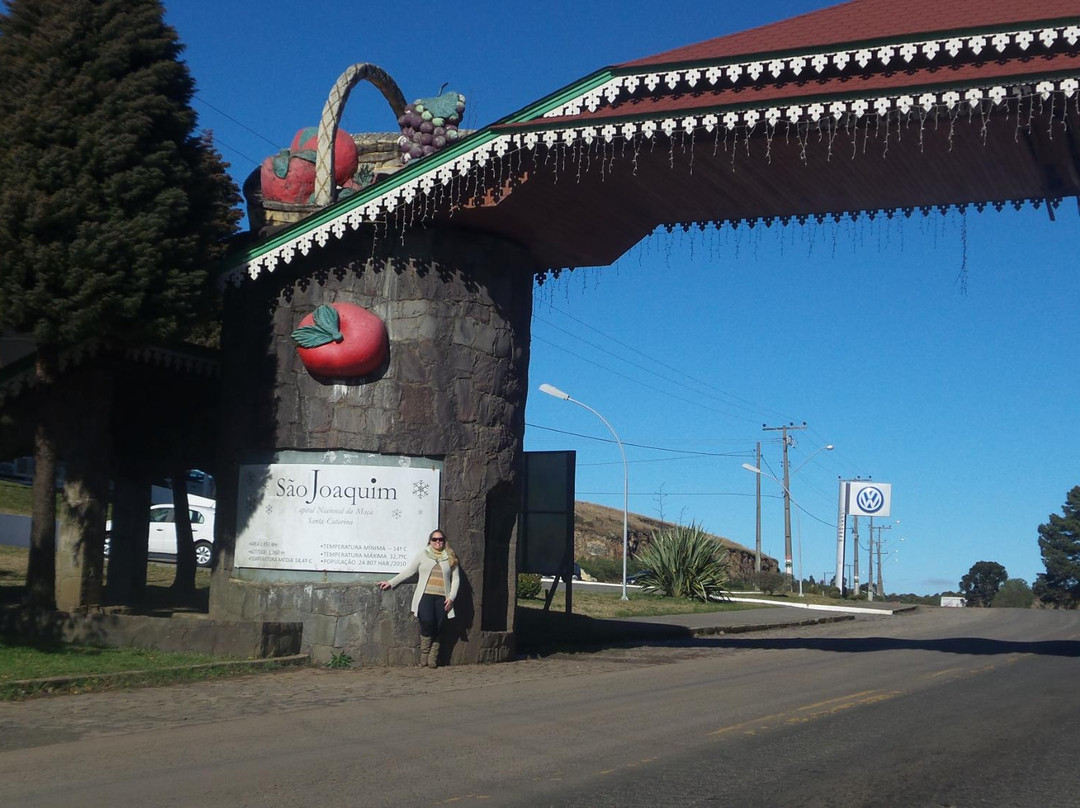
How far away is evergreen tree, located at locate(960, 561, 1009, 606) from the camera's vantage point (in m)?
142

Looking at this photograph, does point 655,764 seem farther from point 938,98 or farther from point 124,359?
point 124,359

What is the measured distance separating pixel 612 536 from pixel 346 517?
233 ft

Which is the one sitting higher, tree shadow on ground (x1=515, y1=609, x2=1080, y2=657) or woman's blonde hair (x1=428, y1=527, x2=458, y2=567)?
woman's blonde hair (x1=428, y1=527, x2=458, y2=567)

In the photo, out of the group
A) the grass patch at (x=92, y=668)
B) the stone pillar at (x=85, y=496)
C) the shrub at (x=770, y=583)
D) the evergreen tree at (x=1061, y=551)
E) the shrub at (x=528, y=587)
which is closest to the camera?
the grass patch at (x=92, y=668)

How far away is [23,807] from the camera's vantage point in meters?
6.44

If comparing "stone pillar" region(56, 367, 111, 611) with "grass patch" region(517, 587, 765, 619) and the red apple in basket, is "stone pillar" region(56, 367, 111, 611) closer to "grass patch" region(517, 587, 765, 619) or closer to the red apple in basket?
the red apple in basket

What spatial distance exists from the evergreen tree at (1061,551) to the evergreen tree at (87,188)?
10290cm

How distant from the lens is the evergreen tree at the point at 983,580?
464 feet

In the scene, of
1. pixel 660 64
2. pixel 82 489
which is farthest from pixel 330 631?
pixel 660 64

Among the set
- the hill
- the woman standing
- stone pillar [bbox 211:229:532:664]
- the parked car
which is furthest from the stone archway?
the hill

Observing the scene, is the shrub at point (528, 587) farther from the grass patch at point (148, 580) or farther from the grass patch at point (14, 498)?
the grass patch at point (14, 498)

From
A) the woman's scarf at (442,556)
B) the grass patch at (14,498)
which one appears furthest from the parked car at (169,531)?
the woman's scarf at (442,556)

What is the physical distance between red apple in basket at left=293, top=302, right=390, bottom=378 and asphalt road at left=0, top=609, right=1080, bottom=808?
3.78m

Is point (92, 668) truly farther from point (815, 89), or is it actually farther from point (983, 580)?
point (983, 580)
